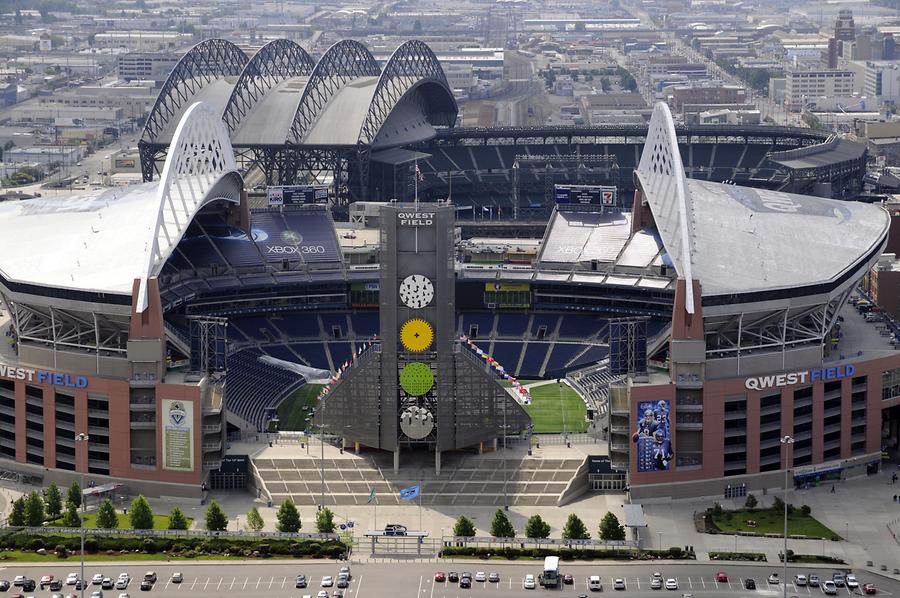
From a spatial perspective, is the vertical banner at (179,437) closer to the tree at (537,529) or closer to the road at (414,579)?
the road at (414,579)

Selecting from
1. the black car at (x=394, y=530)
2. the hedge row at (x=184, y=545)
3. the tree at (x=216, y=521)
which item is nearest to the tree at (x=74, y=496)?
the hedge row at (x=184, y=545)

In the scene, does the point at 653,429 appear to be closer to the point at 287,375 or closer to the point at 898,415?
the point at 898,415

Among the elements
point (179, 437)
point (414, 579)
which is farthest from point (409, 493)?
point (179, 437)

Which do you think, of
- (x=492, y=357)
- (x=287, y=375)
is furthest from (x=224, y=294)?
(x=492, y=357)

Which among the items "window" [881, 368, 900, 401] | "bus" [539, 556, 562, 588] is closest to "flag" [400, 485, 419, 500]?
"bus" [539, 556, 562, 588]

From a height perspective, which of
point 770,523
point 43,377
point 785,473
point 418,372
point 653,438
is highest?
point 418,372

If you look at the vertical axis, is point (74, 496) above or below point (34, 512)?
below

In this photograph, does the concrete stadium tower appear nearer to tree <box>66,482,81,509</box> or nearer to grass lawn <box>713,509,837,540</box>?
grass lawn <box>713,509,837,540</box>

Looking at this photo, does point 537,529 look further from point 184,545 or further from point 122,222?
point 122,222
